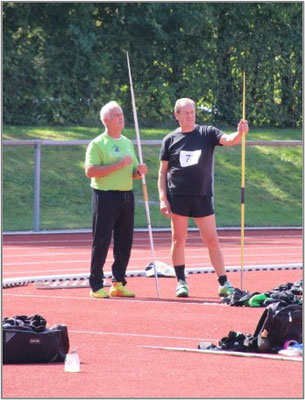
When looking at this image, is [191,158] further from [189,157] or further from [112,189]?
[112,189]

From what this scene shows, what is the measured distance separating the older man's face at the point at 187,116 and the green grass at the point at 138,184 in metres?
9.74

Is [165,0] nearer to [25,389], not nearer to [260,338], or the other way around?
[260,338]

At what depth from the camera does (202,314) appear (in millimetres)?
13578

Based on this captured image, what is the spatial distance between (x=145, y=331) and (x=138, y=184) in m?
15.3

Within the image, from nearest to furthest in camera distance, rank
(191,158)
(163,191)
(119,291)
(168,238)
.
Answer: (191,158)
(163,191)
(119,291)
(168,238)

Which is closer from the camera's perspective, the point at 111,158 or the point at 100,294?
the point at 111,158

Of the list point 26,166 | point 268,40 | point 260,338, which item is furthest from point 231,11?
point 260,338

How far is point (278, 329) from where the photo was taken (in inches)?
435

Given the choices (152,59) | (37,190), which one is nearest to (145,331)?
(37,190)

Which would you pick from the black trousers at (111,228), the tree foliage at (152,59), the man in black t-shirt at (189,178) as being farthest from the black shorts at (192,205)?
the tree foliage at (152,59)

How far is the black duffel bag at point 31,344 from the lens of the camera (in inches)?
416

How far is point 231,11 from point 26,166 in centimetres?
760

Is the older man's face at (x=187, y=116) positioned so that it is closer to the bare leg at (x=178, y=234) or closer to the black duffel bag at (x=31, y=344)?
the bare leg at (x=178, y=234)

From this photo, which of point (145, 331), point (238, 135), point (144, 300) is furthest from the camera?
point (144, 300)
